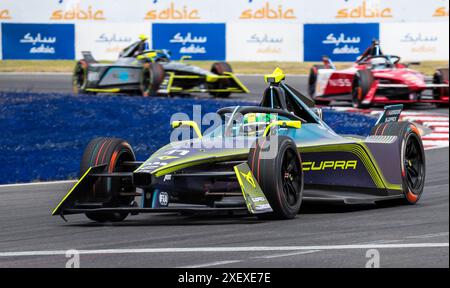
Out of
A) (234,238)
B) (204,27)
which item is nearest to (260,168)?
(234,238)

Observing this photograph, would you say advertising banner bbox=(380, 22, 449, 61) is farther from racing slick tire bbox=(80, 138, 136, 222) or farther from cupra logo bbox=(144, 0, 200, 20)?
racing slick tire bbox=(80, 138, 136, 222)

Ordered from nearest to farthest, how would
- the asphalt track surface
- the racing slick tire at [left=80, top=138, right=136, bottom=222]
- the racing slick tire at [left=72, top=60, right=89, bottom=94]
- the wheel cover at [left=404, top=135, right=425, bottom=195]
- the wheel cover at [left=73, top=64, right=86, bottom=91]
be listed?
the asphalt track surface < the racing slick tire at [left=80, top=138, right=136, bottom=222] < the wheel cover at [left=404, top=135, right=425, bottom=195] < the racing slick tire at [left=72, top=60, right=89, bottom=94] < the wheel cover at [left=73, top=64, right=86, bottom=91]

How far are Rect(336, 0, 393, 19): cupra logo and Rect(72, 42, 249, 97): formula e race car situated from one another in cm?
665

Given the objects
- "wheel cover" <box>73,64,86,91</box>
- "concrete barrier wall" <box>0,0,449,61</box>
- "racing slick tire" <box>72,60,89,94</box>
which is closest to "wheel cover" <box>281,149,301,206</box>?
"racing slick tire" <box>72,60,89,94</box>

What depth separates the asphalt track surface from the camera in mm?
7258

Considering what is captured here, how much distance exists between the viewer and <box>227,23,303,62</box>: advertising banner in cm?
2916

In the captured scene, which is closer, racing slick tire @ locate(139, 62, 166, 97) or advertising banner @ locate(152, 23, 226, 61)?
racing slick tire @ locate(139, 62, 166, 97)

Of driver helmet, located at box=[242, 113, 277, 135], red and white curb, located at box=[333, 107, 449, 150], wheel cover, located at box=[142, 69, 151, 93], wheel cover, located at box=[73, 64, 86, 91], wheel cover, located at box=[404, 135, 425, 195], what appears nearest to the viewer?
driver helmet, located at box=[242, 113, 277, 135]

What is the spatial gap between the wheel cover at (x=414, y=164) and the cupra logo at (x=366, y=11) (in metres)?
18.1

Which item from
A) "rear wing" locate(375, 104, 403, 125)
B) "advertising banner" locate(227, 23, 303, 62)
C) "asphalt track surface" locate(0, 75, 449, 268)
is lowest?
Answer: "asphalt track surface" locate(0, 75, 449, 268)

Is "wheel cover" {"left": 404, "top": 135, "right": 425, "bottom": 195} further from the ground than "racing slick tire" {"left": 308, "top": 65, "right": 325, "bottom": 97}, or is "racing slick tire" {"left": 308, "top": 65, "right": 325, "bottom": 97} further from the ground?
"racing slick tire" {"left": 308, "top": 65, "right": 325, "bottom": 97}

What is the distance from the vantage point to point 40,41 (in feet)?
97.0
